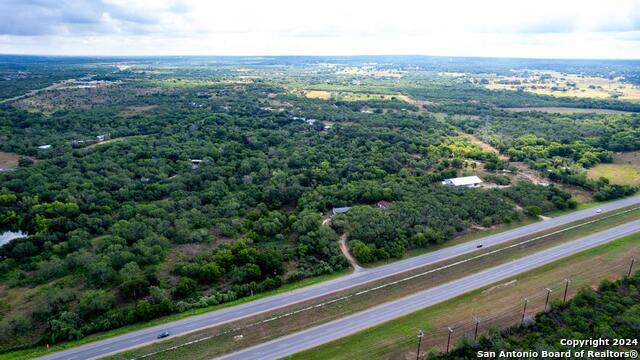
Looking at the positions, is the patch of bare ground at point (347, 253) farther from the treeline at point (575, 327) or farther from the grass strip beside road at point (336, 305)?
the treeline at point (575, 327)

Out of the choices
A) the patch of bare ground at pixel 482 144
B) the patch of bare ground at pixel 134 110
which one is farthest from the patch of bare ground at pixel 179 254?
the patch of bare ground at pixel 134 110

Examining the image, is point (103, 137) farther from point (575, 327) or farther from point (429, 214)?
point (575, 327)

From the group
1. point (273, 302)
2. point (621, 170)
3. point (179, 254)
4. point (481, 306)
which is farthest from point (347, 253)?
point (621, 170)

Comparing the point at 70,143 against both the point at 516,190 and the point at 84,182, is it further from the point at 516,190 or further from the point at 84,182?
the point at 516,190

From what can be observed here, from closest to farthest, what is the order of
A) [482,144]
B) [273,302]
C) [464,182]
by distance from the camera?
[273,302], [464,182], [482,144]

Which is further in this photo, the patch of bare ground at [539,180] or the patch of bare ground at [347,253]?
the patch of bare ground at [539,180]

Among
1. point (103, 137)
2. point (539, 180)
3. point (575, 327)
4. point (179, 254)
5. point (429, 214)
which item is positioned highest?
point (103, 137)

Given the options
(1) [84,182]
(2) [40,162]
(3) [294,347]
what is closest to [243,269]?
(3) [294,347]
